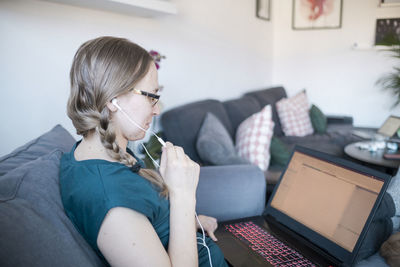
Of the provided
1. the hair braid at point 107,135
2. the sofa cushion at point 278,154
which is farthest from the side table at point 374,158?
the hair braid at point 107,135

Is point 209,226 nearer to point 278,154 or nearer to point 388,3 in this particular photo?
point 278,154

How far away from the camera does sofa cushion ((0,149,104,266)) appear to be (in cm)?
60

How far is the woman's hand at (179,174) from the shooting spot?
0.85 m

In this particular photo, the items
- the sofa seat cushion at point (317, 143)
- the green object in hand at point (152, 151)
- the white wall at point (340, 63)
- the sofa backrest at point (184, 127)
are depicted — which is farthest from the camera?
the white wall at point (340, 63)

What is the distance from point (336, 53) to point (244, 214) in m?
3.29

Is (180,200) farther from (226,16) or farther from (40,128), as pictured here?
(226,16)

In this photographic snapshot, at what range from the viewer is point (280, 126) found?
3455mm

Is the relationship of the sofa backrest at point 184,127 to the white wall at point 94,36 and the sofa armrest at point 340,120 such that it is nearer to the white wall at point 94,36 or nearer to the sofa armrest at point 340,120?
the white wall at point 94,36

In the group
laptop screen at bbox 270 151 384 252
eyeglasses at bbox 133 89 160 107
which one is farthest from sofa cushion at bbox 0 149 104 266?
laptop screen at bbox 270 151 384 252

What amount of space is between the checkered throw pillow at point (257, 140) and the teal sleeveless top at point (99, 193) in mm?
1327

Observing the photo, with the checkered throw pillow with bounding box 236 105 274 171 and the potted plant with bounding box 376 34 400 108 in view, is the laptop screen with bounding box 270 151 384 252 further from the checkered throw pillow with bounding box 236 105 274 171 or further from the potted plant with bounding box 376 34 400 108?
the potted plant with bounding box 376 34 400 108

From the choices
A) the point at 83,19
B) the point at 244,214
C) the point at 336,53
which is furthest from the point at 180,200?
the point at 336,53

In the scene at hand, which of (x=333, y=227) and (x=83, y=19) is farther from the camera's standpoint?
(x=83, y=19)

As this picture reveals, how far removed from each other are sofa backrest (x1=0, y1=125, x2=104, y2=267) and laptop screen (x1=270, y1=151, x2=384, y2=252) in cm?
70
